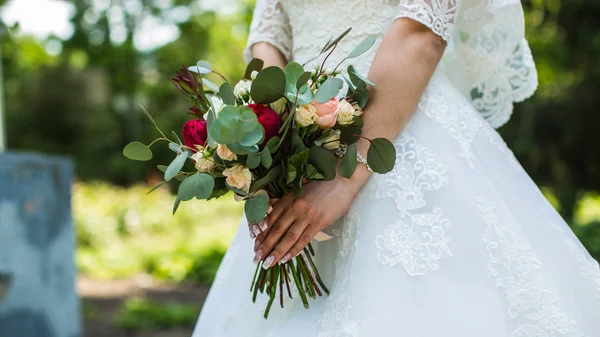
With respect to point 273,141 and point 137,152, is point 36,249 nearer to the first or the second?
point 137,152

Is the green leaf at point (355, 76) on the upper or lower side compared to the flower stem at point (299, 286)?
upper

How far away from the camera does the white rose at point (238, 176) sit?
1.38 metres

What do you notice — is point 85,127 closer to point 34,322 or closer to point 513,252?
point 34,322

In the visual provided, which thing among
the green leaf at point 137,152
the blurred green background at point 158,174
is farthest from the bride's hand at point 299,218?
the blurred green background at point 158,174

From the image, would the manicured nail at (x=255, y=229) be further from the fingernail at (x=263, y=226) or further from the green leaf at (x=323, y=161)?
the green leaf at (x=323, y=161)

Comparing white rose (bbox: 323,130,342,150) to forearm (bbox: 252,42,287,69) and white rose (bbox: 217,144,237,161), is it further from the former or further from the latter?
forearm (bbox: 252,42,287,69)

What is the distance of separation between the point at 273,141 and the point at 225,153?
4.4 inches

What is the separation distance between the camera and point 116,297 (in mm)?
6367

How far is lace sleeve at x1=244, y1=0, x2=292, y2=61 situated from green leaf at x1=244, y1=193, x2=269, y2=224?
811 mm

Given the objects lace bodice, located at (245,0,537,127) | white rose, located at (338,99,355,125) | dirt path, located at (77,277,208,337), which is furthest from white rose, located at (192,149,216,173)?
dirt path, located at (77,277,208,337)

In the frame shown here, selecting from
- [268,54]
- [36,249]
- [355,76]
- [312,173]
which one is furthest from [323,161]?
[36,249]

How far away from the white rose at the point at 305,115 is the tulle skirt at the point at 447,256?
0.28 metres

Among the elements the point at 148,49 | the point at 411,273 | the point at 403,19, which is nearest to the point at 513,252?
the point at 411,273

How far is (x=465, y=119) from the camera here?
66.7 inches
